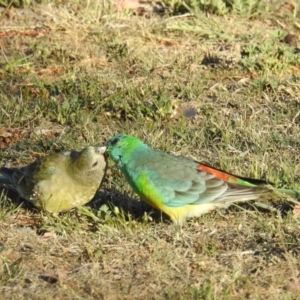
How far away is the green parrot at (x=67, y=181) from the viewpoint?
6023mm

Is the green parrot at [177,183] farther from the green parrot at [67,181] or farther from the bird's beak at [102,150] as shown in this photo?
the green parrot at [67,181]

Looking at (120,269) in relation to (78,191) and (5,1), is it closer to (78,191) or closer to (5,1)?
(78,191)

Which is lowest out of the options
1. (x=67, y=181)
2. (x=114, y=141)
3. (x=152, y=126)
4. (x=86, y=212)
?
(x=152, y=126)

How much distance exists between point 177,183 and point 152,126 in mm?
1475

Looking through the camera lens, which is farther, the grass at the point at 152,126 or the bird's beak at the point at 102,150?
the bird's beak at the point at 102,150

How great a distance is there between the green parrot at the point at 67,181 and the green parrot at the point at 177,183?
14cm

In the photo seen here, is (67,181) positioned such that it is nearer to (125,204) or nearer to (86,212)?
(86,212)

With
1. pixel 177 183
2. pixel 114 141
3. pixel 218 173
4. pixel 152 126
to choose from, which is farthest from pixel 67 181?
pixel 152 126

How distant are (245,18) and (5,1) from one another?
8.33 ft

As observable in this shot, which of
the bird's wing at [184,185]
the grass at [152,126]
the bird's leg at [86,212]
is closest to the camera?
the grass at [152,126]

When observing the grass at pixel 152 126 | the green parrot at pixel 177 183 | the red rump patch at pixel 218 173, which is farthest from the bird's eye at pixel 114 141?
the red rump patch at pixel 218 173

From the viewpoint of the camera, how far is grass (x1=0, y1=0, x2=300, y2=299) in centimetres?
525

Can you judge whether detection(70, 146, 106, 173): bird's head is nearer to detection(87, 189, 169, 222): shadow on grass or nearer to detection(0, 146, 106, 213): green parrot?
detection(0, 146, 106, 213): green parrot

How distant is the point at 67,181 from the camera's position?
19.9ft
